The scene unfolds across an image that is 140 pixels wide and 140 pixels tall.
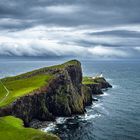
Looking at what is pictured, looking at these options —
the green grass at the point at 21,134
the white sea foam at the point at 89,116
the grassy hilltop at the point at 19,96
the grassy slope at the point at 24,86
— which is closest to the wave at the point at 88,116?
the white sea foam at the point at 89,116

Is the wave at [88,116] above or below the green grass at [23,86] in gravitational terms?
below

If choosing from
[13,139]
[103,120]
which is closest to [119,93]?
[103,120]

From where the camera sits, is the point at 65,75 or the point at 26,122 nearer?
the point at 26,122

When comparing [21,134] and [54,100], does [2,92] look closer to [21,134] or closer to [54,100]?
[54,100]

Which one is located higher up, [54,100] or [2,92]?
[2,92]

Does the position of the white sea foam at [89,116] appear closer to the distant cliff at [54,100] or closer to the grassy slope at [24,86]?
the distant cliff at [54,100]

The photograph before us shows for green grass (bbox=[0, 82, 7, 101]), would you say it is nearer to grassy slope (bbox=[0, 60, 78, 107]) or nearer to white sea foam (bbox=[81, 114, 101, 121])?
grassy slope (bbox=[0, 60, 78, 107])

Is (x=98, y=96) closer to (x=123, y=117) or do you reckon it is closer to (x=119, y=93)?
(x=119, y=93)

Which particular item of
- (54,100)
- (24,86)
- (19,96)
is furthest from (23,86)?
(19,96)

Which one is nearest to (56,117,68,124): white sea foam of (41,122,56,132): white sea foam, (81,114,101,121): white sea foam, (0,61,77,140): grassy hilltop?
(41,122,56,132): white sea foam
